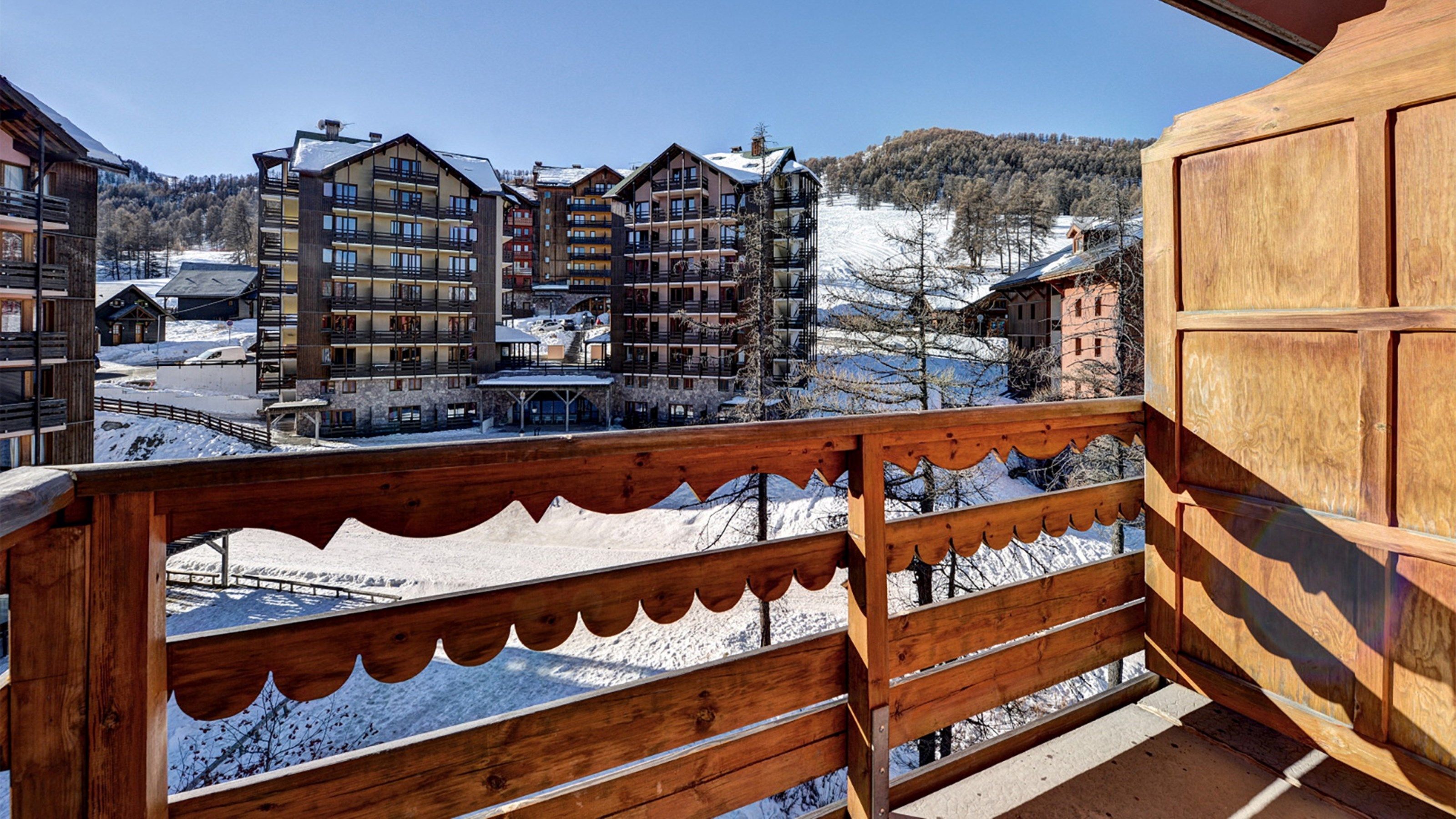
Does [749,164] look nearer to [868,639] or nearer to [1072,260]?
[1072,260]

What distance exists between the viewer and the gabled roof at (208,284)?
4219 centimetres

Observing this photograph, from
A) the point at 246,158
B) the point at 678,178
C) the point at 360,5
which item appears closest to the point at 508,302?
the point at 246,158

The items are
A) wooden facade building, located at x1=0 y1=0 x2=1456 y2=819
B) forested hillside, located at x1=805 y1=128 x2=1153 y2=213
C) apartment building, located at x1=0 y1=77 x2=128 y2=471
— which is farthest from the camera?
forested hillside, located at x1=805 y1=128 x2=1153 y2=213

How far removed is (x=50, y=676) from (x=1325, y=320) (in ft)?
9.57

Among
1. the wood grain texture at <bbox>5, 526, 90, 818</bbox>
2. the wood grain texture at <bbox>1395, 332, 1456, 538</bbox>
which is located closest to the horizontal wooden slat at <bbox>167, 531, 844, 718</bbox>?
the wood grain texture at <bbox>5, 526, 90, 818</bbox>

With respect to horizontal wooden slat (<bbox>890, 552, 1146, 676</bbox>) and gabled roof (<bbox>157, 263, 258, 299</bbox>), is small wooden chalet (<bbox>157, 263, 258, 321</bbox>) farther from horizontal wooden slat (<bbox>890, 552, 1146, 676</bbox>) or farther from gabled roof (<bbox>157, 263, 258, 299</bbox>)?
horizontal wooden slat (<bbox>890, 552, 1146, 676</bbox>)

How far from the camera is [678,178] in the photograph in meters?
26.0

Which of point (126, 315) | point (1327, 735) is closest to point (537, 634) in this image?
point (1327, 735)

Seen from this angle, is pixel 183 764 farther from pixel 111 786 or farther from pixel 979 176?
pixel 979 176

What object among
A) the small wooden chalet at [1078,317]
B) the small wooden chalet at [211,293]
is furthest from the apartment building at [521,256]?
the small wooden chalet at [1078,317]

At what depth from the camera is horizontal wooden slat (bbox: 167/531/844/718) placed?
1.14m

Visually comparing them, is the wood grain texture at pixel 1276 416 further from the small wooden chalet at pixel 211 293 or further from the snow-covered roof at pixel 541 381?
the small wooden chalet at pixel 211 293

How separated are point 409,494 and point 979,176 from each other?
73.0 meters

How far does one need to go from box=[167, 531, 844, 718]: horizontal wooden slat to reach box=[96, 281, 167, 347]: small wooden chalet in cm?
4670
